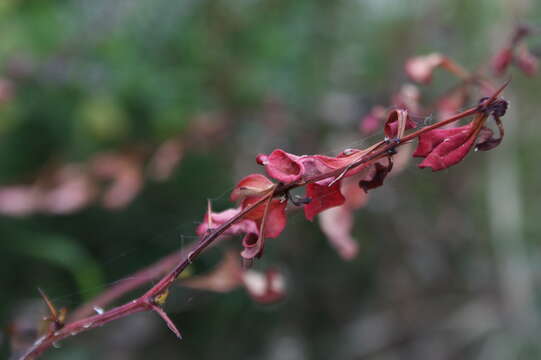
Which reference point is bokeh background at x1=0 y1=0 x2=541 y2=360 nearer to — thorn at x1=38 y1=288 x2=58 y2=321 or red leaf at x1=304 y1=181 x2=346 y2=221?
thorn at x1=38 y1=288 x2=58 y2=321

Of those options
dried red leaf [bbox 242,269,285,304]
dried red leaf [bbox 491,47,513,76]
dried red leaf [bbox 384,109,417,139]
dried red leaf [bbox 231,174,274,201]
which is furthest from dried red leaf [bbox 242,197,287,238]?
dried red leaf [bbox 491,47,513,76]

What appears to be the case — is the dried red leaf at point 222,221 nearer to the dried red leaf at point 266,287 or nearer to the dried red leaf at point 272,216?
the dried red leaf at point 272,216

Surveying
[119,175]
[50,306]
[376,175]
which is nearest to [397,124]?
[376,175]

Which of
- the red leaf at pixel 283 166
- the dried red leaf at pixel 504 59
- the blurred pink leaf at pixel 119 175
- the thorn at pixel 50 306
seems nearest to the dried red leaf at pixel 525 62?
the dried red leaf at pixel 504 59

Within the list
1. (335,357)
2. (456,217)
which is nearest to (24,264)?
(335,357)

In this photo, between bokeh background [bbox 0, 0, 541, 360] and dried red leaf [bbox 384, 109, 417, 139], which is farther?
bokeh background [bbox 0, 0, 541, 360]
